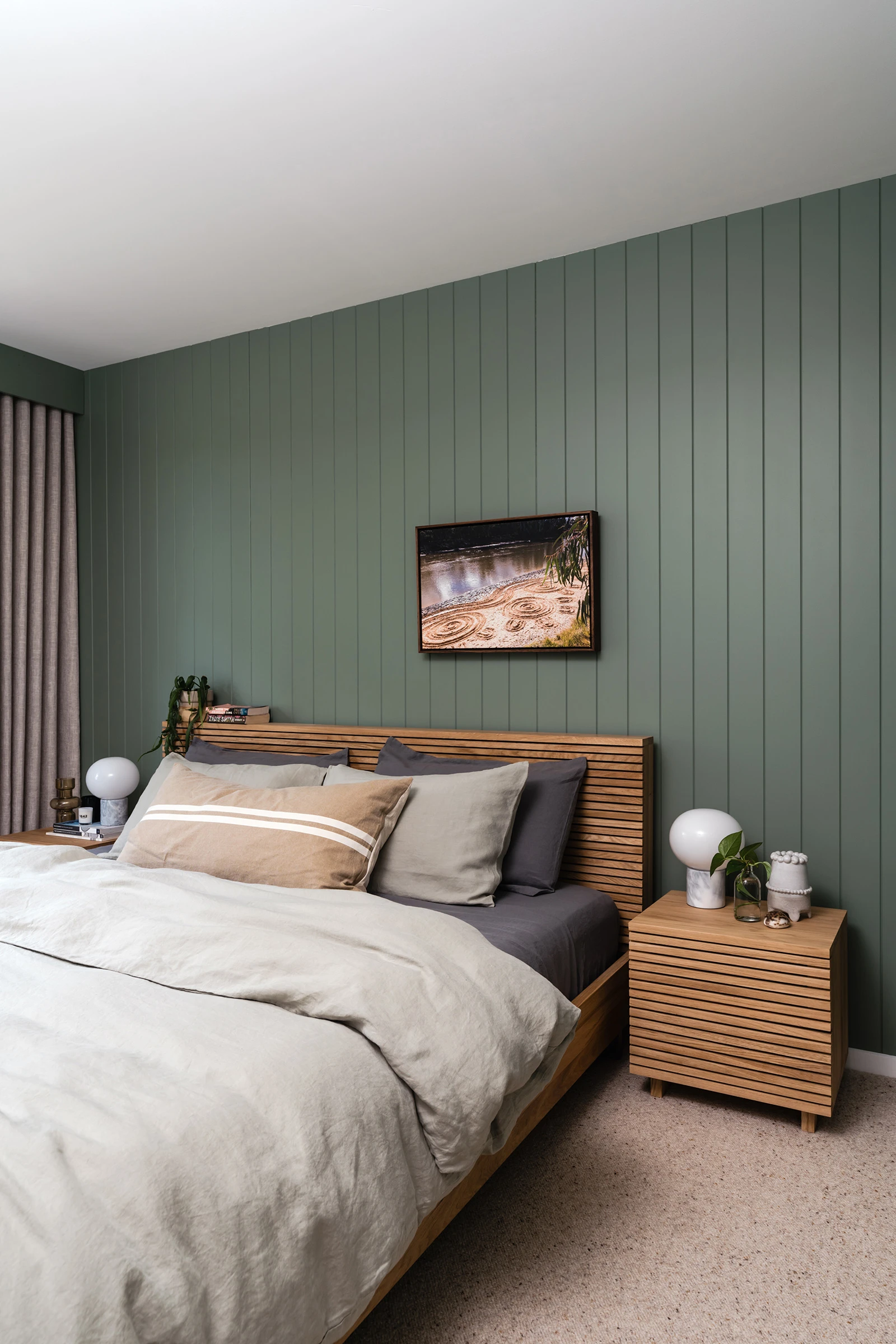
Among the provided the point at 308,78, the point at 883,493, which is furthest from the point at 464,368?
the point at 883,493

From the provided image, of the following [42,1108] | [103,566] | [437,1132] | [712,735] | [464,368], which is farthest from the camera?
[103,566]

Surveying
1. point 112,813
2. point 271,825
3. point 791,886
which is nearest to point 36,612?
point 112,813

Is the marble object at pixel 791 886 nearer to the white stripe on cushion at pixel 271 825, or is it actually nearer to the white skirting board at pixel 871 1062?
the white skirting board at pixel 871 1062

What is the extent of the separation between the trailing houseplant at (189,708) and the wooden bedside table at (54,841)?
492 millimetres

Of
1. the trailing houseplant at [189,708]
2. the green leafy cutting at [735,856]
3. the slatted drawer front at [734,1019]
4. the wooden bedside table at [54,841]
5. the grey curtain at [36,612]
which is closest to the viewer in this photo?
the slatted drawer front at [734,1019]

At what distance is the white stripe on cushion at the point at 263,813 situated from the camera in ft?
8.31

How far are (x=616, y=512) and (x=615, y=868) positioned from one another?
1226 mm

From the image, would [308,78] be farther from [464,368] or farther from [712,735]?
[712,735]

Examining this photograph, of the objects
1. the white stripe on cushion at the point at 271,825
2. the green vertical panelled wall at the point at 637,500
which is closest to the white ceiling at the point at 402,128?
the green vertical panelled wall at the point at 637,500

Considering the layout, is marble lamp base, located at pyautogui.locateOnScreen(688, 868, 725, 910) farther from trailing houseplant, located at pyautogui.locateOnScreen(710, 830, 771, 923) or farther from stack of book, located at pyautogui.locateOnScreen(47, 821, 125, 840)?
stack of book, located at pyautogui.locateOnScreen(47, 821, 125, 840)

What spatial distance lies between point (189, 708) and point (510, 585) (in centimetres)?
163

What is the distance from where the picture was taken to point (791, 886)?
2551 millimetres

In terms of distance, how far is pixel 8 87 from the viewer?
A: 223 cm

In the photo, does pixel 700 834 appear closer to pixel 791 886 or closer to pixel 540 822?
pixel 791 886
